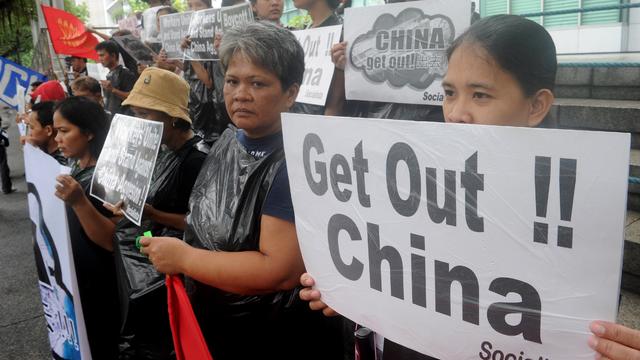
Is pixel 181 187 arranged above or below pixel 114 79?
below

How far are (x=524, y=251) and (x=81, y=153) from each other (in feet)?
7.70

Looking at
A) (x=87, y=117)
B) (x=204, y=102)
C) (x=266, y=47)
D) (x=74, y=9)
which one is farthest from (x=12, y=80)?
(x=74, y=9)

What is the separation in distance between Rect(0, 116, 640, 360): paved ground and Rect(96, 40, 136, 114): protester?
5.65ft

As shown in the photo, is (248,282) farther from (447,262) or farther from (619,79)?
(619,79)

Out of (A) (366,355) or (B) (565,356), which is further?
(A) (366,355)

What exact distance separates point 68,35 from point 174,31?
3.38 meters

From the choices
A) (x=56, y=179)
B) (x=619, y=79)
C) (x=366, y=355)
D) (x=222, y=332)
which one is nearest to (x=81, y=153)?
(x=56, y=179)

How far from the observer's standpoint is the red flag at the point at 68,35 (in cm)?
687

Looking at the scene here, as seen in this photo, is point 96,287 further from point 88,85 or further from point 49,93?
point 88,85

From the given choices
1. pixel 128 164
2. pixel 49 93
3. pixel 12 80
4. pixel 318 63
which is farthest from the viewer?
pixel 12 80

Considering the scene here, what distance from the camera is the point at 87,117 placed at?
2711mm

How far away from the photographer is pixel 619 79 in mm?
3625

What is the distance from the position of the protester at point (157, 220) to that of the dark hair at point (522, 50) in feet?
4.74

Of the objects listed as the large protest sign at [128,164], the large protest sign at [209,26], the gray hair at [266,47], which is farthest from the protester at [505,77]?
the large protest sign at [209,26]
